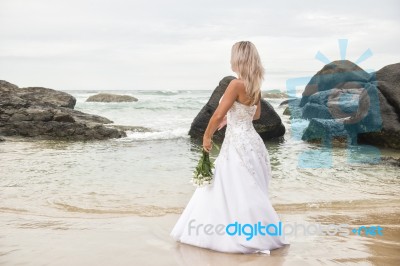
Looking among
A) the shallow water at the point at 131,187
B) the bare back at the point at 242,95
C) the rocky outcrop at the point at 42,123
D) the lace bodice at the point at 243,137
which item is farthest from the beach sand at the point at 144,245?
the rocky outcrop at the point at 42,123

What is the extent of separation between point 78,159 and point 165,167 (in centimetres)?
284

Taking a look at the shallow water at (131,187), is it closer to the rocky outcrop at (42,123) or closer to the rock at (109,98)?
the rocky outcrop at (42,123)

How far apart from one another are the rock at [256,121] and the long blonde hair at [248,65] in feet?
38.4

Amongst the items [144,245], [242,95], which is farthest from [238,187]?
[144,245]

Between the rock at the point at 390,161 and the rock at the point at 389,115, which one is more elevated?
the rock at the point at 389,115

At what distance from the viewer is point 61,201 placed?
24.9 ft

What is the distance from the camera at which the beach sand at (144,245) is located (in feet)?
14.2

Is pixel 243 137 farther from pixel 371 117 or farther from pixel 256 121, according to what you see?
pixel 256 121

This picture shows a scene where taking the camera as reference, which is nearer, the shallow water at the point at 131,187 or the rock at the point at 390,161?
the shallow water at the point at 131,187

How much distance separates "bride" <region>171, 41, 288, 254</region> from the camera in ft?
14.5

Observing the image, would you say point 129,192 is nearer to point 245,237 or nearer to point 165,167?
point 165,167

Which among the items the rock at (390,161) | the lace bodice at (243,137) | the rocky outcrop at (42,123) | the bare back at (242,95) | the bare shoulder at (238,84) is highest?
the bare shoulder at (238,84)

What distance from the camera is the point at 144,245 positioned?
4.83 m

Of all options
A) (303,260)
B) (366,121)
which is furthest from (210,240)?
(366,121)
